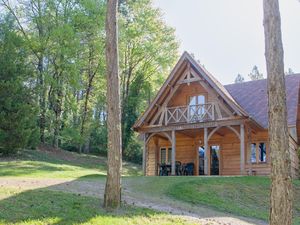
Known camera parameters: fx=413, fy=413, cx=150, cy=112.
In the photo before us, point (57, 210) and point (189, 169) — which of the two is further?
point (189, 169)

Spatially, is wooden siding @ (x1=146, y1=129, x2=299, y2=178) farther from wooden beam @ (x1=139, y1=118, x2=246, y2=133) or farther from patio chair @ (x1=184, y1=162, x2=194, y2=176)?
wooden beam @ (x1=139, y1=118, x2=246, y2=133)

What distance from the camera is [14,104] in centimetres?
2412

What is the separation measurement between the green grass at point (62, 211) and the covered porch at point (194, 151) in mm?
11773

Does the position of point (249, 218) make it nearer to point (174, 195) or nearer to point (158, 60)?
point (174, 195)

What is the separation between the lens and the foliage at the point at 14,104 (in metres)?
23.5

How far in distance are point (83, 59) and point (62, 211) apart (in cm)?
2683

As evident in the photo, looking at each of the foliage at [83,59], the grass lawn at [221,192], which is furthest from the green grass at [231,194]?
the foliage at [83,59]

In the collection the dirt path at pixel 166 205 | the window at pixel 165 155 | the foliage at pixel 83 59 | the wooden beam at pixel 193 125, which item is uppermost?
the foliage at pixel 83 59

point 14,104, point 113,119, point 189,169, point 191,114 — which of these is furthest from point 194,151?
point 113,119

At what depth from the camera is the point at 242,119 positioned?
805 inches

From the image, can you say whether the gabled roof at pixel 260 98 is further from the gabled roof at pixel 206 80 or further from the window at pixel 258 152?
the gabled roof at pixel 206 80

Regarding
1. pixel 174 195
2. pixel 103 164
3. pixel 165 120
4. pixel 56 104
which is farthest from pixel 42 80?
pixel 174 195

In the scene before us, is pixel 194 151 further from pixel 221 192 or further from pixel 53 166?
pixel 221 192

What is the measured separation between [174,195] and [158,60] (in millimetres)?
24588
